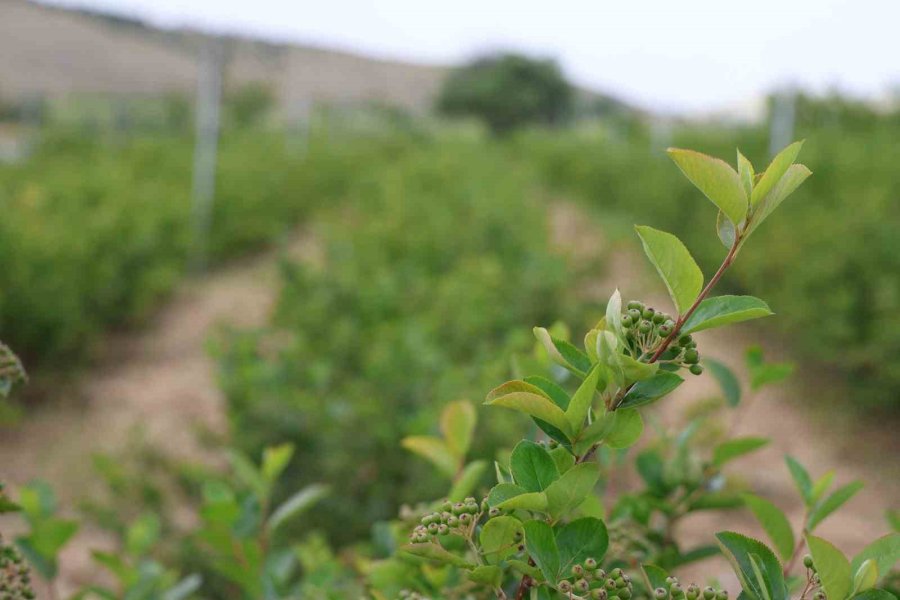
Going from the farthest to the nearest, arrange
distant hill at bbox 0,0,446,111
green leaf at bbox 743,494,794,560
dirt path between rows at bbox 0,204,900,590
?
distant hill at bbox 0,0,446,111 → dirt path between rows at bbox 0,204,900,590 → green leaf at bbox 743,494,794,560

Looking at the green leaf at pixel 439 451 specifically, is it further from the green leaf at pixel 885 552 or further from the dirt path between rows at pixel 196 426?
the dirt path between rows at pixel 196 426

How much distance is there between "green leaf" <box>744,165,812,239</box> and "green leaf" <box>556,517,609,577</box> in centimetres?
19

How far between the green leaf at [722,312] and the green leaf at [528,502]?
5.0 inches

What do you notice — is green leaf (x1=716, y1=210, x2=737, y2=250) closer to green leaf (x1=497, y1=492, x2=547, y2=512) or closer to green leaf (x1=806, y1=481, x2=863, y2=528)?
green leaf (x1=497, y1=492, x2=547, y2=512)

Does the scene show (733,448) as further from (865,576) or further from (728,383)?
(865,576)

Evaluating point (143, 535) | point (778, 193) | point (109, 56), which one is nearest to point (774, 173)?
point (778, 193)

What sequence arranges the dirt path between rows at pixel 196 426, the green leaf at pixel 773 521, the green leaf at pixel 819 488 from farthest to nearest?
the dirt path between rows at pixel 196 426 → the green leaf at pixel 819 488 → the green leaf at pixel 773 521

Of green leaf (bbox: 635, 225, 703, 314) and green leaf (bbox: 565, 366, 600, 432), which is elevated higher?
green leaf (bbox: 635, 225, 703, 314)

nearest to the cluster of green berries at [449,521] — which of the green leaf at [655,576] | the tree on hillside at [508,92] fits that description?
the green leaf at [655,576]

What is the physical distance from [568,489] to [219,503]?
477mm

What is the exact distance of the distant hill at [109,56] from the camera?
30.7ft

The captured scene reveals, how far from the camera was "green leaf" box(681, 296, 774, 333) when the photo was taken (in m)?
0.53

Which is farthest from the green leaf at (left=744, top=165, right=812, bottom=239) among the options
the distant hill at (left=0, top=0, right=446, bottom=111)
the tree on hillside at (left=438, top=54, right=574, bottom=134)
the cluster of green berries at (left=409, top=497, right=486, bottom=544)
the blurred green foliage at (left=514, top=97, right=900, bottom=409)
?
the tree on hillside at (left=438, top=54, right=574, bottom=134)

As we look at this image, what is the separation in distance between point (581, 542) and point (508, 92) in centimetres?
2775
